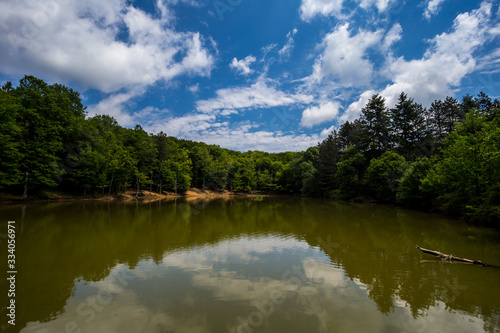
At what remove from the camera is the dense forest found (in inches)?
648

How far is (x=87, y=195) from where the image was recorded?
1387 inches

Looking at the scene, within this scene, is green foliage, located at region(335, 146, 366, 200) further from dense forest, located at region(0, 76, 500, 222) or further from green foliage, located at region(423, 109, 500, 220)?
green foliage, located at region(423, 109, 500, 220)

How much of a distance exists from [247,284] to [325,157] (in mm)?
46636

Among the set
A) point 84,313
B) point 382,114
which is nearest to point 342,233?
point 84,313

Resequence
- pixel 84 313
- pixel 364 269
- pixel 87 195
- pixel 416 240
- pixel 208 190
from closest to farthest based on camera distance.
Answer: pixel 84 313 → pixel 364 269 → pixel 416 240 → pixel 87 195 → pixel 208 190

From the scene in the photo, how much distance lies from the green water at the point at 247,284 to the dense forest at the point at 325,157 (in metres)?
6.33

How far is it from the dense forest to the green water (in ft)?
20.8

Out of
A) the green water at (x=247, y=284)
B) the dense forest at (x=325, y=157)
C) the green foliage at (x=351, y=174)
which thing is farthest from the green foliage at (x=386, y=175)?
→ the green water at (x=247, y=284)

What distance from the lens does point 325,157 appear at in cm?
4975

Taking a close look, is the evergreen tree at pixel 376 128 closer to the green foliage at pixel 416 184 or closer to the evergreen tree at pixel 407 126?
the evergreen tree at pixel 407 126

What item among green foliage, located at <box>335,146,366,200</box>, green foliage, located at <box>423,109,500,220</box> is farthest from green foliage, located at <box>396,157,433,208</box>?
green foliage, located at <box>335,146,366,200</box>

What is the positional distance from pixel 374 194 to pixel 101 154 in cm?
4625

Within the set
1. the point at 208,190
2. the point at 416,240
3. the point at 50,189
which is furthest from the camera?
the point at 208,190

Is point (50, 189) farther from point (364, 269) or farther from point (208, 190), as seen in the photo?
point (364, 269)
